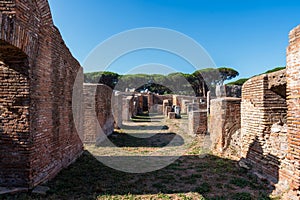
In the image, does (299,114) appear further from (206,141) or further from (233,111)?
(206,141)

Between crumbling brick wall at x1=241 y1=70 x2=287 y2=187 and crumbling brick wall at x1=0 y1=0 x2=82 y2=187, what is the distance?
188 inches

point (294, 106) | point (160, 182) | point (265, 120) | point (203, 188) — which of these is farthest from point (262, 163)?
point (160, 182)

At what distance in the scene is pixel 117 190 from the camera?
173 inches

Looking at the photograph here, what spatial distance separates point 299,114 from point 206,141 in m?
5.18

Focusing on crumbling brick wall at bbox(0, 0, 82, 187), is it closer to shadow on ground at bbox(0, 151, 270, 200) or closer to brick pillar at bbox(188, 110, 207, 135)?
shadow on ground at bbox(0, 151, 270, 200)

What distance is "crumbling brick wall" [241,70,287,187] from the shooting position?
15.8 feet

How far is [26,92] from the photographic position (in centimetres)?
390

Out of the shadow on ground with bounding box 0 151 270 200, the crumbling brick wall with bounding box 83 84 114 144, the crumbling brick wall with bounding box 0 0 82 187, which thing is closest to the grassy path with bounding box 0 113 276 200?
the shadow on ground with bounding box 0 151 270 200

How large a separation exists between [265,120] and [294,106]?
4.47ft

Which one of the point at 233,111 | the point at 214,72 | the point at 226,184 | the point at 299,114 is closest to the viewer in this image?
the point at 299,114

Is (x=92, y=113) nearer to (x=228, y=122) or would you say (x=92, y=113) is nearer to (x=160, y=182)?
(x=160, y=182)

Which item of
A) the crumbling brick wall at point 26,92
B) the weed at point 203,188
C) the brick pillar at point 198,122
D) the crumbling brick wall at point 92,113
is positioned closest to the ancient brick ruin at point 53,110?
the crumbling brick wall at point 26,92

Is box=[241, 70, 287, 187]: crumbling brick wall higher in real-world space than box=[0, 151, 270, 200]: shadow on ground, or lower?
higher

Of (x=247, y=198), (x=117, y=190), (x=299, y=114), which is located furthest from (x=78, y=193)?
→ (x=299, y=114)
